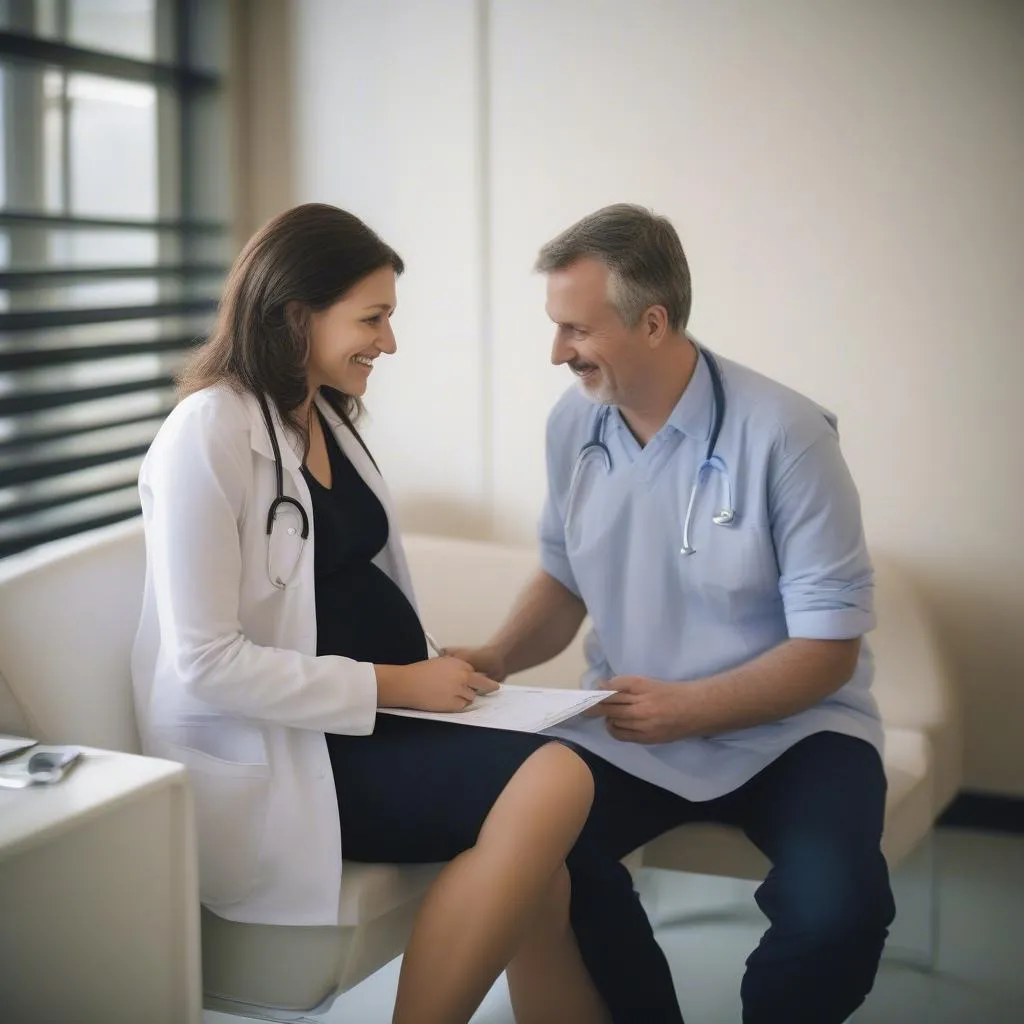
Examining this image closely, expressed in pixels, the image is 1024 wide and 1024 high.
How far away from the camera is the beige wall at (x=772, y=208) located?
2.76 m

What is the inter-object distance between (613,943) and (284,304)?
937mm

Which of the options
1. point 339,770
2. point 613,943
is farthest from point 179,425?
point 613,943

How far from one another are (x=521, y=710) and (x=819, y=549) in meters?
0.46

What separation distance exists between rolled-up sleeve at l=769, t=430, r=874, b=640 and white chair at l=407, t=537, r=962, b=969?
337mm

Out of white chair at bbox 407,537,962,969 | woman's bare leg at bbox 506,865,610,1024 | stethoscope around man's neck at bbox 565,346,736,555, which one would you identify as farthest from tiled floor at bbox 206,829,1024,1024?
stethoscope around man's neck at bbox 565,346,736,555

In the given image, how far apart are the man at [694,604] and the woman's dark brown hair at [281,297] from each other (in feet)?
1.07

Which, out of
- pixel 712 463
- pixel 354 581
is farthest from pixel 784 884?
pixel 354 581

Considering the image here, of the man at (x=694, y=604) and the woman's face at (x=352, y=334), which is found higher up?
the woman's face at (x=352, y=334)

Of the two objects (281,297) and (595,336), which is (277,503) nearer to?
(281,297)

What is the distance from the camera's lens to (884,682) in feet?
8.39

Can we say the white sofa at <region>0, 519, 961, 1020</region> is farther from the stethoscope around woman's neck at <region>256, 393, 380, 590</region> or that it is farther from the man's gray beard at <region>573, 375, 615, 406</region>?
the man's gray beard at <region>573, 375, 615, 406</region>

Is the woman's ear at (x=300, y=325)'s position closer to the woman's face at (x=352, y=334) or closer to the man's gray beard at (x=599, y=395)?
the woman's face at (x=352, y=334)

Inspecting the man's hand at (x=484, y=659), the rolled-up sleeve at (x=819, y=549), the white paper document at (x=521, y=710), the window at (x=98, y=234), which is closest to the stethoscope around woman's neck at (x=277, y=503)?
the white paper document at (x=521, y=710)

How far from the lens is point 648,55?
2.94m
